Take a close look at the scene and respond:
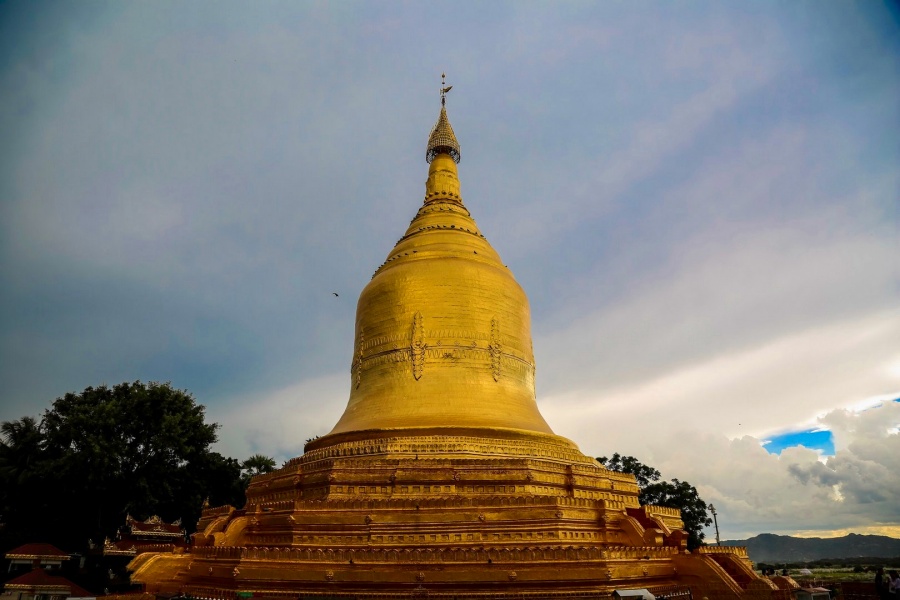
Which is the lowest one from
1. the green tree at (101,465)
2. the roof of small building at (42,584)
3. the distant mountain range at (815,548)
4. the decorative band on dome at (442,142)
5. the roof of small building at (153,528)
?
the distant mountain range at (815,548)

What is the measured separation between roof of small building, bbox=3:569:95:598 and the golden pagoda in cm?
349

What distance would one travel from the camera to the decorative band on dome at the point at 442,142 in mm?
23656

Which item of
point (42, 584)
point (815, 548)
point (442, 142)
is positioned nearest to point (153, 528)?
point (42, 584)

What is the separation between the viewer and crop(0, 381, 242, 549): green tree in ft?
70.3

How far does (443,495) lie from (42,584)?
10.8m

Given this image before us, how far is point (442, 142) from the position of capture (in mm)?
23594

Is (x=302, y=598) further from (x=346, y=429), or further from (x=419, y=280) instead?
(x=419, y=280)

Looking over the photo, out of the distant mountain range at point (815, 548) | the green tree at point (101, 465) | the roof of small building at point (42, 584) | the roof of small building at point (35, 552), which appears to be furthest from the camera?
the distant mountain range at point (815, 548)

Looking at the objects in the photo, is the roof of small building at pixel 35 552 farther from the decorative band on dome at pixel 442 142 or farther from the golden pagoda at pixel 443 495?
the decorative band on dome at pixel 442 142

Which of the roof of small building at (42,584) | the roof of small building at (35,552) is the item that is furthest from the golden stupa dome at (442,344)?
the roof of small building at (35,552)

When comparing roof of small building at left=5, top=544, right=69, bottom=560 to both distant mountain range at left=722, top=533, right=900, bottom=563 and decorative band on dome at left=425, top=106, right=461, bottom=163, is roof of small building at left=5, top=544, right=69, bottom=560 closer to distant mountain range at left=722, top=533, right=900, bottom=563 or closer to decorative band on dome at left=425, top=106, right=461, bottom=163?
decorative band on dome at left=425, top=106, right=461, bottom=163

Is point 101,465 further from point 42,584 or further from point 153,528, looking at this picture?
point 42,584

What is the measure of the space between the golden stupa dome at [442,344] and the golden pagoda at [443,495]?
0.05m

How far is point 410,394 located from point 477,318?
10.1ft
